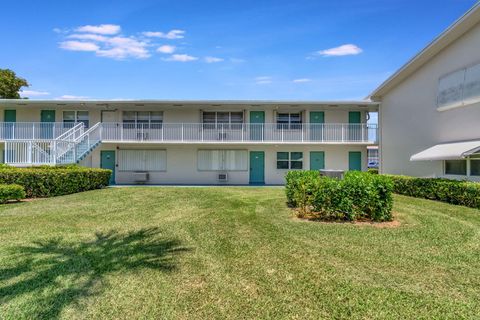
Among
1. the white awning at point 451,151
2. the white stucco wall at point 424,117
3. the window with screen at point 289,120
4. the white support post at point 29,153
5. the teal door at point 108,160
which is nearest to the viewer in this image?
the white awning at point 451,151

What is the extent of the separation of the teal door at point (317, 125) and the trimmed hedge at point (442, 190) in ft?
21.0

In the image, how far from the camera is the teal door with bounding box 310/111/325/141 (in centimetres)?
2013

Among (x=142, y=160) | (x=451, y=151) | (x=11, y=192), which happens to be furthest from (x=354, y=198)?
(x=142, y=160)

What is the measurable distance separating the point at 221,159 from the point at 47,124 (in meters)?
11.7

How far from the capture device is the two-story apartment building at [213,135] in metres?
20.0

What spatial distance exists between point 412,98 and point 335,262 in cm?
1427

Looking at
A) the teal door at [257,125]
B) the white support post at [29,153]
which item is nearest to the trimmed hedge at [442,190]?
the teal door at [257,125]

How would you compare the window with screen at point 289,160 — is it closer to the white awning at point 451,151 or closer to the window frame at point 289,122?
the window frame at point 289,122

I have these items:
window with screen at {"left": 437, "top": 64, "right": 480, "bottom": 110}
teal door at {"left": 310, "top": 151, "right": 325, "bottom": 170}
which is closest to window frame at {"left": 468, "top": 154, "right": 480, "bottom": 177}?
window with screen at {"left": 437, "top": 64, "right": 480, "bottom": 110}

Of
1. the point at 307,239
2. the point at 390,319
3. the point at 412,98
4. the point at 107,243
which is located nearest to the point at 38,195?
the point at 107,243

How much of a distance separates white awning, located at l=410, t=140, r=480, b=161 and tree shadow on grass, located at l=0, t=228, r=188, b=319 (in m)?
10.3

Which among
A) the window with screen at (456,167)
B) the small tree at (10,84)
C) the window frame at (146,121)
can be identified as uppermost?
the small tree at (10,84)

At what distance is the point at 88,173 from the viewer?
48.0ft

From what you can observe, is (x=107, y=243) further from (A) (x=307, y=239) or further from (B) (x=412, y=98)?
(B) (x=412, y=98)
